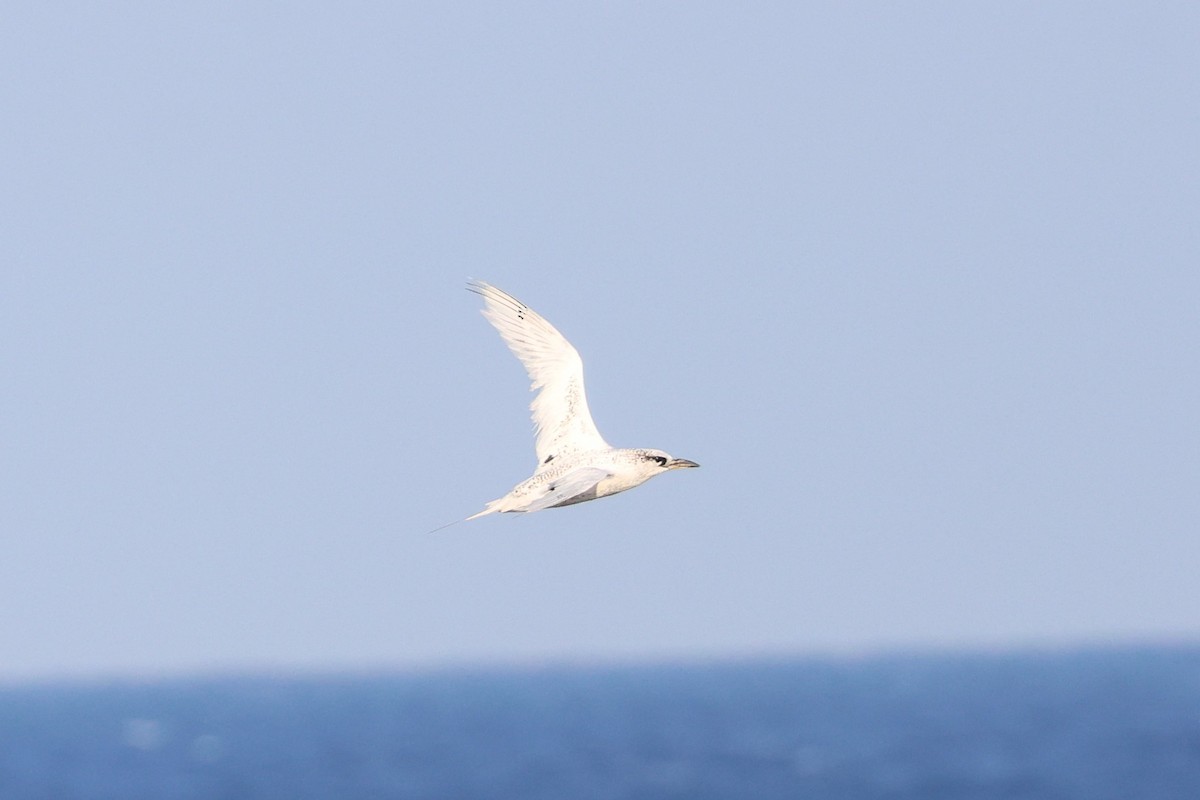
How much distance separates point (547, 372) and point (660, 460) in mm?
3175

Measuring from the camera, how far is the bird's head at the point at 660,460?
1321 inches

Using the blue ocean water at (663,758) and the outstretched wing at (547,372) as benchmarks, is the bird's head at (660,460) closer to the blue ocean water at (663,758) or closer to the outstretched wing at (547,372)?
the outstretched wing at (547,372)

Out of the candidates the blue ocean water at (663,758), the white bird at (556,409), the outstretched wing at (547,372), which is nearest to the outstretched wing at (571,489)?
the white bird at (556,409)

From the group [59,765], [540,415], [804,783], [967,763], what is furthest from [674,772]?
[540,415]

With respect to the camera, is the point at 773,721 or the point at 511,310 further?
the point at 773,721

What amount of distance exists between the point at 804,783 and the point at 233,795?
34.6 m

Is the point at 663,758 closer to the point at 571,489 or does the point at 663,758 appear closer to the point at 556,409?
the point at 556,409

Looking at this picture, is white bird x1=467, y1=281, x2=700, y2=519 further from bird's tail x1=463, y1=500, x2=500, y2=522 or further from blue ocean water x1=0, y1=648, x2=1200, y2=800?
blue ocean water x1=0, y1=648, x2=1200, y2=800

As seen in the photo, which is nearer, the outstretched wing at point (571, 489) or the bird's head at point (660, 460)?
the outstretched wing at point (571, 489)

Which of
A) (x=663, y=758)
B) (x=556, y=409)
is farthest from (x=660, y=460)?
(x=663, y=758)

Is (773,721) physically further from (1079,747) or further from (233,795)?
(233,795)

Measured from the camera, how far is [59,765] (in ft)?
490

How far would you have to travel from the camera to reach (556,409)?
35.5 m

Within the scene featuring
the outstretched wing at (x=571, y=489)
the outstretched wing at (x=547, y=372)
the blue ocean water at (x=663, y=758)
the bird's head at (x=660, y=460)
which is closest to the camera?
the outstretched wing at (x=571, y=489)
